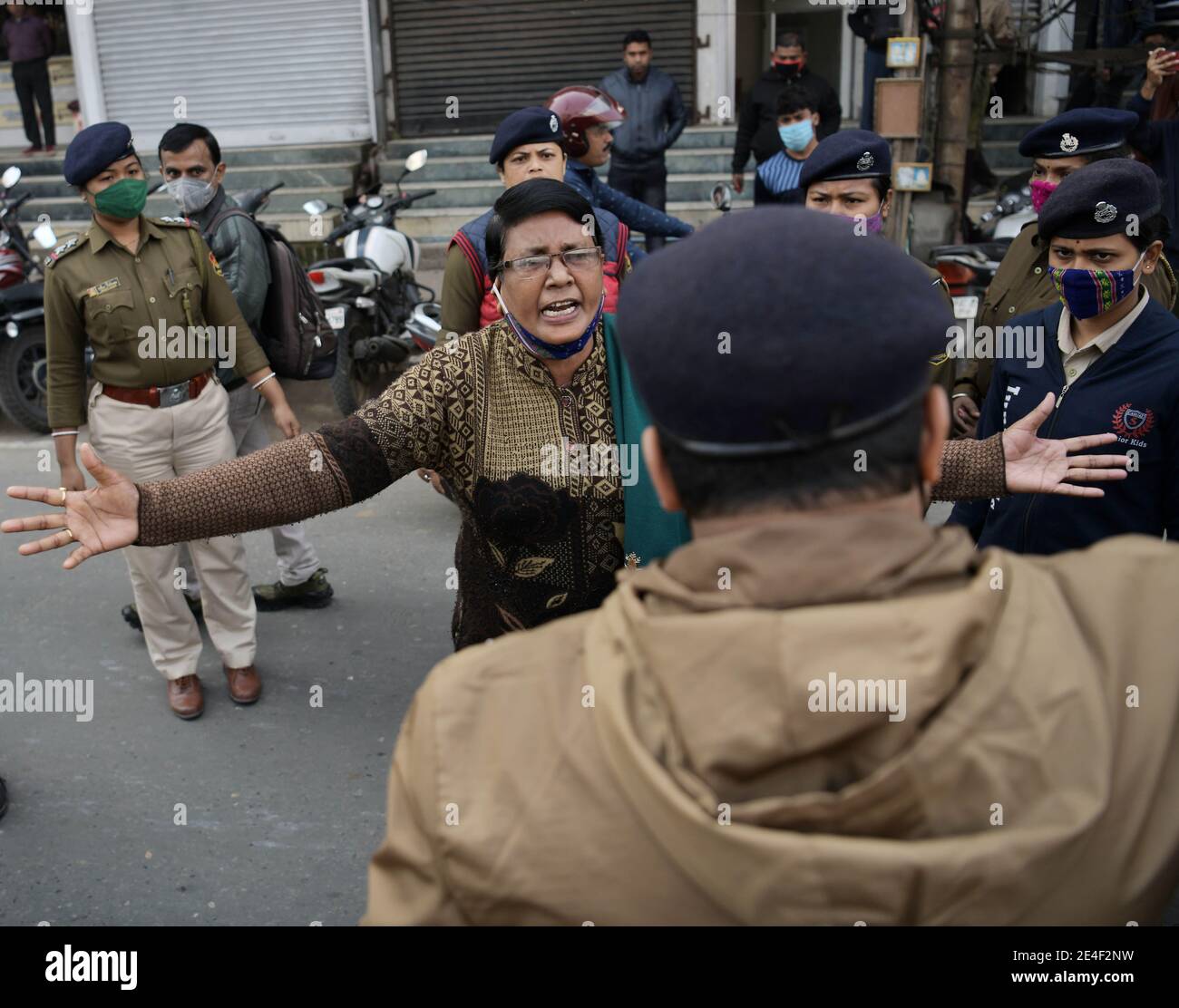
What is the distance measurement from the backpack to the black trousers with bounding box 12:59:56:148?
939 cm

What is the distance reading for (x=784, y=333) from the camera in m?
1.02

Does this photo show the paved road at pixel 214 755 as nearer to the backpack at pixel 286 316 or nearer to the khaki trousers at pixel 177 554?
the khaki trousers at pixel 177 554

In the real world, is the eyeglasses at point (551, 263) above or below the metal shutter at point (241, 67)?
below

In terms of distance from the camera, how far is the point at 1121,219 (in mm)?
2951

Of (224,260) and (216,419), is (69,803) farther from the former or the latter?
(224,260)

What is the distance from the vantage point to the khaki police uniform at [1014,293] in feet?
12.5

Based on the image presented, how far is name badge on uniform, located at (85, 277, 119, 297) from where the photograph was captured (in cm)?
409

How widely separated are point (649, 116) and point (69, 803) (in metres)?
6.82

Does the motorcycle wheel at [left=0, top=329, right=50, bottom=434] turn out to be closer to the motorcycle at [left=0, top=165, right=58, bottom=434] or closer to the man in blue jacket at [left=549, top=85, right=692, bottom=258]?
the motorcycle at [left=0, top=165, right=58, bottom=434]

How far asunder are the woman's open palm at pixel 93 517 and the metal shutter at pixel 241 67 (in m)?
10.5

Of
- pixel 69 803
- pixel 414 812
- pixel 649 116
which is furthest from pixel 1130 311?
pixel 649 116

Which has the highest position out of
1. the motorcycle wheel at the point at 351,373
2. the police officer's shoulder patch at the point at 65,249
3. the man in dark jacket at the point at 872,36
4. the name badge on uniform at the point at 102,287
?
the man in dark jacket at the point at 872,36

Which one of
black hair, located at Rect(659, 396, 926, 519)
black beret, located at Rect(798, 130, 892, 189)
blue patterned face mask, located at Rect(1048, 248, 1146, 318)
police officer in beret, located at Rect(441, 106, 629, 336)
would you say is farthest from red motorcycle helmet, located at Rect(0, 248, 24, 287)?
black hair, located at Rect(659, 396, 926, 519)

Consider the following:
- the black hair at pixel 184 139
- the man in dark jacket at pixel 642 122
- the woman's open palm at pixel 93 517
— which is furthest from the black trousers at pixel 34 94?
the woman's open palm at pixel 93 517
